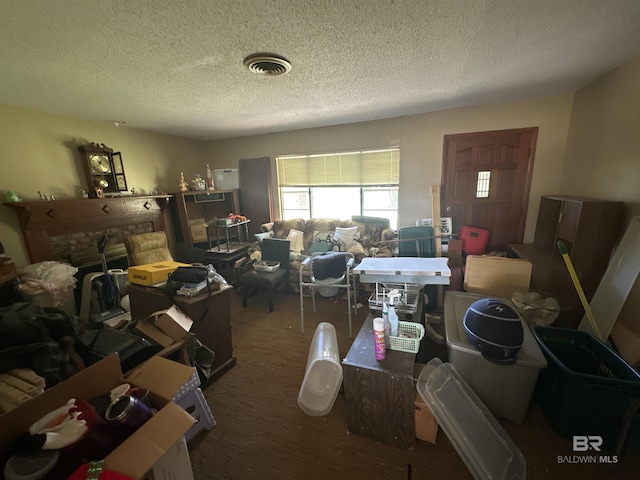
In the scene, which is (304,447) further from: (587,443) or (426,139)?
(426,139)

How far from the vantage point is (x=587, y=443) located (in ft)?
4.55

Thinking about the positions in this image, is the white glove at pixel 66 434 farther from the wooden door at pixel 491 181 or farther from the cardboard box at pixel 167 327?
the wooden door at pixel 491 181

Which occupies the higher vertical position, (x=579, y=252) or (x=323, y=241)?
(x=579, y=252)

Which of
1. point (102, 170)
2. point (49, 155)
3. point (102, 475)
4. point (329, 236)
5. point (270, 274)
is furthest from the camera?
point (329, 236)

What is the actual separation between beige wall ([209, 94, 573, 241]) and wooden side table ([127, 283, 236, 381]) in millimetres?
2798

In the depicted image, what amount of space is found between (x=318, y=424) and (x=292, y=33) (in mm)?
2376

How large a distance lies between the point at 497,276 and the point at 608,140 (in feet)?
4.69

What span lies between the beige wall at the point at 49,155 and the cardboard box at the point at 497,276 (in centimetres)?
461

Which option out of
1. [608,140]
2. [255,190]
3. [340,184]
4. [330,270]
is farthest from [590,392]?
[255,190]

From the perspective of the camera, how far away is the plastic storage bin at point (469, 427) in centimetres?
123

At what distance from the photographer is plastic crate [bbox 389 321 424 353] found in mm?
1471

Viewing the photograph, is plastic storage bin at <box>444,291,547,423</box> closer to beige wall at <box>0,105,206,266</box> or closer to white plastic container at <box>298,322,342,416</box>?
white plastic container at <box>298,322,342,416</box>

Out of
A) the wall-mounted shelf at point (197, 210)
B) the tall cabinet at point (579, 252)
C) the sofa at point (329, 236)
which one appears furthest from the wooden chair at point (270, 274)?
the tall cabinet at point (579, 252)

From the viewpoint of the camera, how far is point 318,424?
5.24 ft
